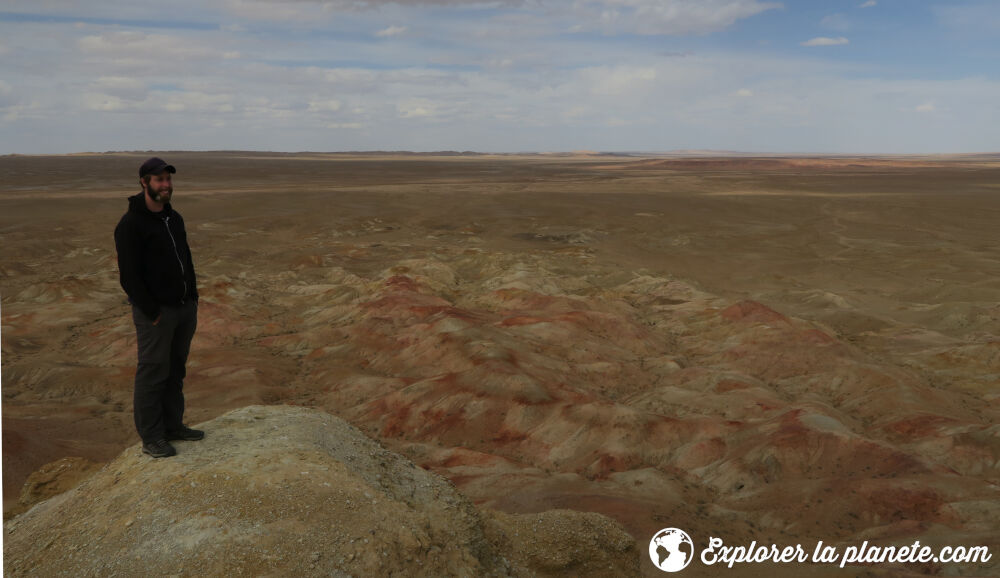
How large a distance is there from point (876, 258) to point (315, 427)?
36226 mm

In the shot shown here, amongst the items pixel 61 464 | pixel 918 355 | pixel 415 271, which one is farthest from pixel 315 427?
pixel 415 271

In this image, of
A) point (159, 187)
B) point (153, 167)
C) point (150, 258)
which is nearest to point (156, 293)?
point (150, 258)

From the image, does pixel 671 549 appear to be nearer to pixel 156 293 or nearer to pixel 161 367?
pixel 161 367

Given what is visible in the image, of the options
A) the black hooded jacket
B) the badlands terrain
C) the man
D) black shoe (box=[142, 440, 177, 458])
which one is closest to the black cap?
the man

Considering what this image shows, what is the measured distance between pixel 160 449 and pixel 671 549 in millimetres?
6055

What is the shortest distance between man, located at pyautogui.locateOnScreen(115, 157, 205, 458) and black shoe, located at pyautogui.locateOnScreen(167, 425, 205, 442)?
0.11m

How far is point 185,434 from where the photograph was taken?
18.0ft

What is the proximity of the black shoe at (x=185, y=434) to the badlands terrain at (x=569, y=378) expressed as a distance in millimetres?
114

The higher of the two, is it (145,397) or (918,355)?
(145,397)

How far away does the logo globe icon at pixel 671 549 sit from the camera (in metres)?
8.08

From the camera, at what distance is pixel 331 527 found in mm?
4570

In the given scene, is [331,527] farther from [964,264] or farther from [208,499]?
[964,264]

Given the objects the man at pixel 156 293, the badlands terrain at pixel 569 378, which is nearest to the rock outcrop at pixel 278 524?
the badlands terrain at pixel 569 378

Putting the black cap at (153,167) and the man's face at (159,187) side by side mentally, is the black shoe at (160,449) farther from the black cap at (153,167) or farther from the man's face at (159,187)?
the black cap at (153,167)
